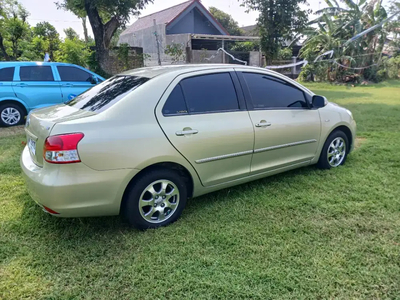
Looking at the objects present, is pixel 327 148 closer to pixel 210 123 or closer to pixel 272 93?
pixel 272 93

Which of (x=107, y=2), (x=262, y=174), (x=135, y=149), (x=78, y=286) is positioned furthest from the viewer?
(x=107, y=2)

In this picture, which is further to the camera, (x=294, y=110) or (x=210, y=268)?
(x=294, y=110)

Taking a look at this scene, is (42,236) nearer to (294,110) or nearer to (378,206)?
(294,110)

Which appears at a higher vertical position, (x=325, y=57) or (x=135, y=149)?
(x=325, y=57)

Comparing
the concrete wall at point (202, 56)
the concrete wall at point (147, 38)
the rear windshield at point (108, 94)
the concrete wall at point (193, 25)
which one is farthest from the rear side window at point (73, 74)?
the concrete wall at point (193, 25)

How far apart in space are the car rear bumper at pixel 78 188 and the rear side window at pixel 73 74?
5.78 metres

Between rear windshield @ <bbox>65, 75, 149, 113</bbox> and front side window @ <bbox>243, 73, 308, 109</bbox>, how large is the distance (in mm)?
1307

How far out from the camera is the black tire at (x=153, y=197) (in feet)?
9.14

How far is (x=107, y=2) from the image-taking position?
1071 centimetres

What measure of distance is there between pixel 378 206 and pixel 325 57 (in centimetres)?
1932

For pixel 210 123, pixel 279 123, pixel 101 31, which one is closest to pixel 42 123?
pixel 210 123

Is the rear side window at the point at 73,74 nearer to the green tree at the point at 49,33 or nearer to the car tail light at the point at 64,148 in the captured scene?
the car tail light at the point at 64,148

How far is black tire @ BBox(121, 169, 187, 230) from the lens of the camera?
9.14 feet

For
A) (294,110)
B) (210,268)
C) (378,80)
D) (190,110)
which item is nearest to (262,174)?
(294,110)
